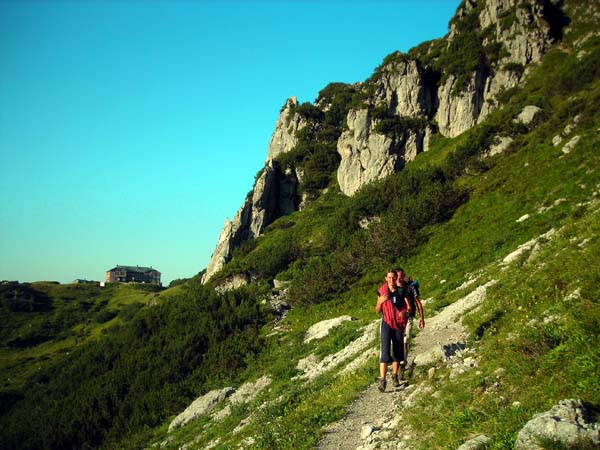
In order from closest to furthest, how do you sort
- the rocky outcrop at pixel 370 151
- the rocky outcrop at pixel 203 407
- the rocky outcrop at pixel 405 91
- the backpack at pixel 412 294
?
the backpack at pixel 412 294 < the rocky outcrop at pixel 203 407 < the rocky outcrop at pixel 370 151 < the rocky outcrop at pixel 405 91

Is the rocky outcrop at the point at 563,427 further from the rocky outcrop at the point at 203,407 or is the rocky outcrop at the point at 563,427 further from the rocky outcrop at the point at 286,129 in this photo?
the rocky outcrop at the point at 286,129

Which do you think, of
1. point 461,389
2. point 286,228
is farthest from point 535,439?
point 286,228

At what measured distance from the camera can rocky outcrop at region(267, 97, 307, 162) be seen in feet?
327

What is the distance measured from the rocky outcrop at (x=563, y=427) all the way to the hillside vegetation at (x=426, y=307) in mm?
396

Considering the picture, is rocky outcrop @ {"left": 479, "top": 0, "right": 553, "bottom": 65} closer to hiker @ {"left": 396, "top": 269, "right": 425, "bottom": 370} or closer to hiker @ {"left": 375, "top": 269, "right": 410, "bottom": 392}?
hiker @ {"left": 396, "top": 269, "right": 425, "bottom": 370}

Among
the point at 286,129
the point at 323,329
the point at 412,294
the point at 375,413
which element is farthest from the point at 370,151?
the point at 375,413

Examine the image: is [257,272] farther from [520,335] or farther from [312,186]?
[520,335]

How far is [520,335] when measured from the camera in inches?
321

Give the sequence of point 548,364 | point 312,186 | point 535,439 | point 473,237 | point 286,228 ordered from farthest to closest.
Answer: point 312,186
point 286,228
point 473,237
point 548,364
point 535,439

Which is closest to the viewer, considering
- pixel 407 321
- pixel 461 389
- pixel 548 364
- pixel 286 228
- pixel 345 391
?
pixel 548 364

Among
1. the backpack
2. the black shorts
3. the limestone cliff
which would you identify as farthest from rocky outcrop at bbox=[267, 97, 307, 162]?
the black shorts

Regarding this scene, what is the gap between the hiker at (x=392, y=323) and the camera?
10.5 m

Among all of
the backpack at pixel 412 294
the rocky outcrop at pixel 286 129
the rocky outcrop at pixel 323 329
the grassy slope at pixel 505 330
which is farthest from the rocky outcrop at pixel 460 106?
the backpack at pixel 412 294

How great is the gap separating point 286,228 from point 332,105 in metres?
40.5
